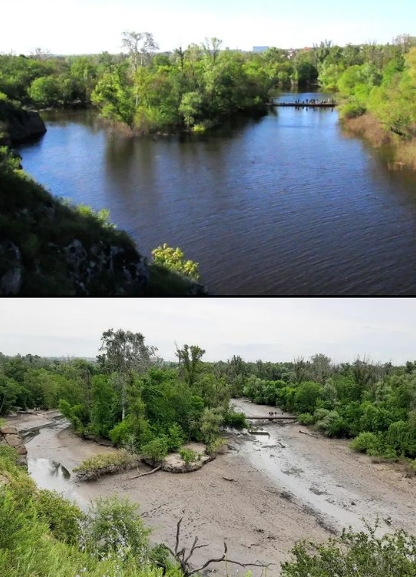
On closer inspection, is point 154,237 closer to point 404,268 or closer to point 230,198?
point 230,198

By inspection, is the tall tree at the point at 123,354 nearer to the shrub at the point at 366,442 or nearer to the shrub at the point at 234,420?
the shrub at the point at 234,420

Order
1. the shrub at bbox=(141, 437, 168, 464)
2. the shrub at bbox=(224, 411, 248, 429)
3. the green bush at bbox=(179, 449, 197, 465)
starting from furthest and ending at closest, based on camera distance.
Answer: the shrub at bbox=(224, 411, 248, 429) < the green bush at bbox=(179, 449, 197, 465) < the shrub at bbox=(141, 437, 168, 464)

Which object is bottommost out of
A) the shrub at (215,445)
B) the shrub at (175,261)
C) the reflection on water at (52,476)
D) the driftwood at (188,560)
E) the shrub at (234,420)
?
the shrub at (234,420)

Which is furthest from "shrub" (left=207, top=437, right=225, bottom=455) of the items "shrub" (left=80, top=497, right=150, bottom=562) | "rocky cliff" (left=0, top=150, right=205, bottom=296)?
"rocky cliff" (left=0, top=150, right=205, bottom=296)

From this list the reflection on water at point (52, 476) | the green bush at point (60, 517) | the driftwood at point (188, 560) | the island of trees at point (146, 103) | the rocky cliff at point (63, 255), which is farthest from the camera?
the reflection on water at point (52, 476)

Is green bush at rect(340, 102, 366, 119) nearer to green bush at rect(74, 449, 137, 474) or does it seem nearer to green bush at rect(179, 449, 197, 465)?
green bush at rect(179, 449, 197, 465)

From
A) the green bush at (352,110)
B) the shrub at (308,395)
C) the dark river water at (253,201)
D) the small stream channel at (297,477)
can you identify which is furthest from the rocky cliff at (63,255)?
the shrub at (308,395)

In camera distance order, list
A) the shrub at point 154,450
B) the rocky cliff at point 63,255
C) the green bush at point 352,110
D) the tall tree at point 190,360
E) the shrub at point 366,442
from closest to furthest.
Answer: the rocky cliff at point 63,255 → the shrub at point 154,450 → the shrub at point 366,442 → the green bush at point 352,110 → the tall tree at point 190,360
